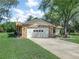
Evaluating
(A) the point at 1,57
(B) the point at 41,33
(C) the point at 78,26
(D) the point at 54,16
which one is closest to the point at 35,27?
(B) the point at 41,33

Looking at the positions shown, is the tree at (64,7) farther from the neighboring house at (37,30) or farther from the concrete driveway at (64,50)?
the concrete driveway at (64,50)

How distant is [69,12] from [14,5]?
15.7 meters

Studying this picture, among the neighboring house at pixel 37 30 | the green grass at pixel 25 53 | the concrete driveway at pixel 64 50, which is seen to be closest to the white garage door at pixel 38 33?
the neighboring house at pixel 37 30

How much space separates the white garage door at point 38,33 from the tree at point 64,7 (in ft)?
12.6

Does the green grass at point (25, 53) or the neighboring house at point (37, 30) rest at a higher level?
the neighboring house at point (37, 30)

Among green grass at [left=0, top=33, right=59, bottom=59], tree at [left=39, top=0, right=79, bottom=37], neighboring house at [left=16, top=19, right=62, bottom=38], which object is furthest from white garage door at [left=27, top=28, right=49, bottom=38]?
green grass at [left=0, top=33, right=59, bottom=59]

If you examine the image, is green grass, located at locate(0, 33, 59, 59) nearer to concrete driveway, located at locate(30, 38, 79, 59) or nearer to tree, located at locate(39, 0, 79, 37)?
concrete driveway, located at locate(30, 38, 79, 59)

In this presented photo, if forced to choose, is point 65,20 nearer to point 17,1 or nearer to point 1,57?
point 17,1

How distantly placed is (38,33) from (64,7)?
23.5ft

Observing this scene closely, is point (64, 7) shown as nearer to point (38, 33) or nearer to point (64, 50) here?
point (38, 33)

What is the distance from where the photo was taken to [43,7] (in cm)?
5341

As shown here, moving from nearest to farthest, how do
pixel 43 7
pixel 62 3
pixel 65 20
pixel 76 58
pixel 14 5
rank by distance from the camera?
pixel 76 58
pixel 62 3
pixel 65 20
pixel 43 7
pixel 14 5

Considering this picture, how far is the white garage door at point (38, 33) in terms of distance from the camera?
46.8m

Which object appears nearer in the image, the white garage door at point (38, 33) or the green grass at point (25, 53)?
the green grass at point (25, 53)
